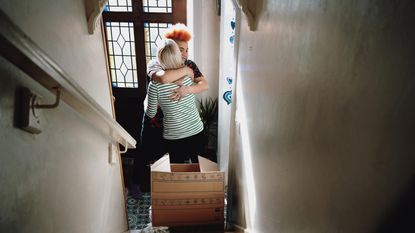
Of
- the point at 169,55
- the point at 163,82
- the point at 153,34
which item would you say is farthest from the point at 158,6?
the point at 163,82

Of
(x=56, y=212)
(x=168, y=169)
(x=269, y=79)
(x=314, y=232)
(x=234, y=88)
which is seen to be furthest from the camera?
(x=168, y=169)

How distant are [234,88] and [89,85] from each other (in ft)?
3.81

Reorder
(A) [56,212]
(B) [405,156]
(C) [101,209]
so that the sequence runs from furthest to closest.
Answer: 1. (C) [101,209]
2. (A) [56,212]
3. (B) [405,156]

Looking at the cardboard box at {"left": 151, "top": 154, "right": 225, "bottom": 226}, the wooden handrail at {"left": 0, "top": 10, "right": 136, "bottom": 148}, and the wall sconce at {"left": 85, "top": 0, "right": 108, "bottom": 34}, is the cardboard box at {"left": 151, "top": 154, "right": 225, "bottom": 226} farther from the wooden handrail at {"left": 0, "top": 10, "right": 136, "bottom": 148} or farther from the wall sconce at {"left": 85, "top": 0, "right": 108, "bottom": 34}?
the wall sconce at {"left": 85, "top": 0, "right": 108, "bottom": 34}

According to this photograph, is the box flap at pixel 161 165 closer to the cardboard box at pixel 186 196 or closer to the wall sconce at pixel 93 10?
the cardboard box at pixel 186 196

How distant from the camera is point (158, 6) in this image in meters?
3.82

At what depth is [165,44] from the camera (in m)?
2.49

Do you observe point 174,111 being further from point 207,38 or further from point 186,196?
point 207,38

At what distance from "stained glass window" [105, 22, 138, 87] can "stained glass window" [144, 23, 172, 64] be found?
180 millimetres

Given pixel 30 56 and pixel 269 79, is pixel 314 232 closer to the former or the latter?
pixel 269 79

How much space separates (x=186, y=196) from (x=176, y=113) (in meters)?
0.72

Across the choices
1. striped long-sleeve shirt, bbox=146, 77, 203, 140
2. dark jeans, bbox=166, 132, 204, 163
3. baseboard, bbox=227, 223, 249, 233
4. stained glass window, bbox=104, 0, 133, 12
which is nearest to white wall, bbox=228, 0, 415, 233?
baseboard, bbox=227, 223, 249, 233

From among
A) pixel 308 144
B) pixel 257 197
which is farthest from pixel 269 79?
pixel 257 197

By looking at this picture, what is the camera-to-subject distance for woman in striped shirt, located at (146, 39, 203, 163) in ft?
8.24
